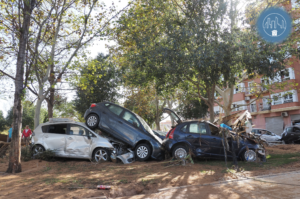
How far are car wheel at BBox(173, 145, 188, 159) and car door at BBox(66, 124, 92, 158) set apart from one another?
3.19m

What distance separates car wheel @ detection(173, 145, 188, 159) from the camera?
908 cm

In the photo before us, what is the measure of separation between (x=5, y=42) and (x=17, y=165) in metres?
6.40

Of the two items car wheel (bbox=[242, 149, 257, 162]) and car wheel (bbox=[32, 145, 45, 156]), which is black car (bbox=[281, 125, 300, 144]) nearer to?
car wheel (bbox=[242, 149, 257, 162])

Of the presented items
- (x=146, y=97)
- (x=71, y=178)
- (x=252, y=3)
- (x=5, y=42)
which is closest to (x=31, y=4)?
(x=5, y=42)

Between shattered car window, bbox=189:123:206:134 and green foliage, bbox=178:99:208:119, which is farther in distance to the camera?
green foliage, bbox=178:99:208:119

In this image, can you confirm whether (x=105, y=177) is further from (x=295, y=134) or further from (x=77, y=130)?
(x=295, y=134)

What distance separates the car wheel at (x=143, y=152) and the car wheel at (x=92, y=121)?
2019 mm

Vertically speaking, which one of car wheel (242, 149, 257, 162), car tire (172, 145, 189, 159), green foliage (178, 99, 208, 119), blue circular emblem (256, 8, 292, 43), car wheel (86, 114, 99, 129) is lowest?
car wheel (242, 149, 257, 162)

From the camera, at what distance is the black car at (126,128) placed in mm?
9508

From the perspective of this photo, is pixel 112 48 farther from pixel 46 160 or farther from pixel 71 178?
pixel 71 178

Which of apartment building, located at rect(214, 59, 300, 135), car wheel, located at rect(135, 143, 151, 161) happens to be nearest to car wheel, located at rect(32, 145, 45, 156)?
car wheel, located at rect(135, 143, 151, 161)

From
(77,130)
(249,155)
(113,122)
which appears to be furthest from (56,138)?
(249,155)

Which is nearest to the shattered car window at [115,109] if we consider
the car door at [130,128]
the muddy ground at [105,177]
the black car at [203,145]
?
the car door at [130,128]

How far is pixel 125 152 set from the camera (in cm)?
960
